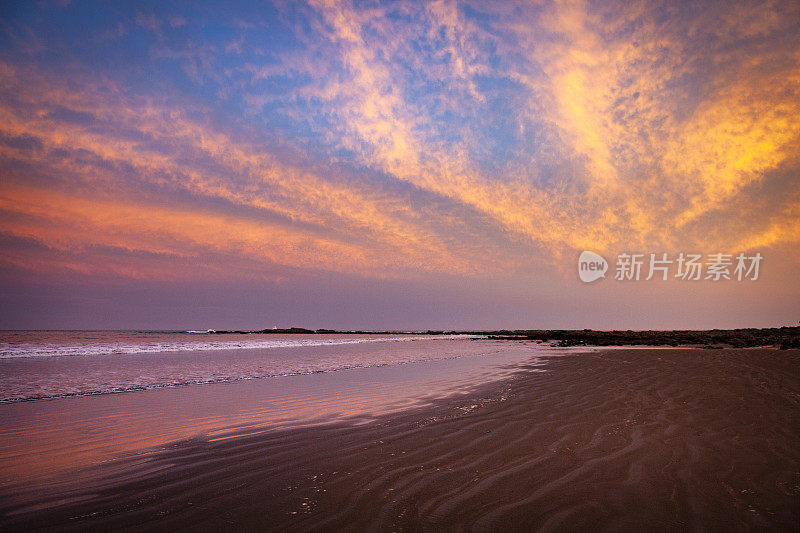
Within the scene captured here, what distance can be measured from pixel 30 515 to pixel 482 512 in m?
4.12

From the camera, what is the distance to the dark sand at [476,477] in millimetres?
3648

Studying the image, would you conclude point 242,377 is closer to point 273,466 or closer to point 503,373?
point 503,373

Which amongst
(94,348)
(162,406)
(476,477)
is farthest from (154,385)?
(94,348)

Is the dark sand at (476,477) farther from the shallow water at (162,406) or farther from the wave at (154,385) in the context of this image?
the wave at (154,385)

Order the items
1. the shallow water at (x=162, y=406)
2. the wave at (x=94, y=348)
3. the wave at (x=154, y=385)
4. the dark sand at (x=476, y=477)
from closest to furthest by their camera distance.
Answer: the dark sand at (x=476, y=477)
the shallow water at (x=162, y=406)
the wave at (x=154, y=385)
the wave at (x=94, y=348)

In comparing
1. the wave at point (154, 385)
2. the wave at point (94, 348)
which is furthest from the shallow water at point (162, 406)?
the wave at point (94, 348)

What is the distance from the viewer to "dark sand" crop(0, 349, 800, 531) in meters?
3.65

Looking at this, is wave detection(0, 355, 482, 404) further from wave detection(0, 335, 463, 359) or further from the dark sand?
wave detection(0, 335, 463, 359)

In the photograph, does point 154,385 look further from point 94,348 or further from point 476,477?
point 94,348

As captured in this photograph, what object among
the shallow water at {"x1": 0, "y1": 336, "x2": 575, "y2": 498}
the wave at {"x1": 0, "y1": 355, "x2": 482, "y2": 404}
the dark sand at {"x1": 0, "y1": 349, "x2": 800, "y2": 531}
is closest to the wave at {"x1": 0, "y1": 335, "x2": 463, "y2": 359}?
the shallow water at {"x1": 0, "y1": 336, "x2": 575, "y2": 498}

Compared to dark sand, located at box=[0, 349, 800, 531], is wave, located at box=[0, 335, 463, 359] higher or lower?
lower

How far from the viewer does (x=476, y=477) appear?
468cm

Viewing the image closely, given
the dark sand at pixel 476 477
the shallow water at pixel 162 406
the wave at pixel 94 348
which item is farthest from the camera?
the wave at pixel 94 348

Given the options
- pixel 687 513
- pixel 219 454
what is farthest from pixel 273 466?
pixel 687 513
